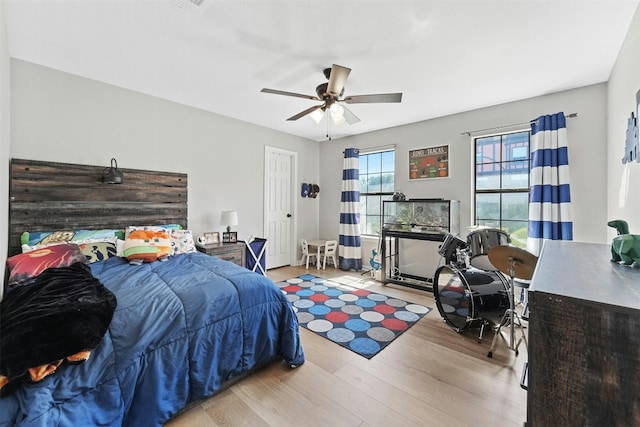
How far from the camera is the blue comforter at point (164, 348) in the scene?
3.61 feet

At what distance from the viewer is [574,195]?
2.80 meters

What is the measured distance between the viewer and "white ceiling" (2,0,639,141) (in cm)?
170

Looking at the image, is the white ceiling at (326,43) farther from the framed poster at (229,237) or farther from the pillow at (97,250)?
the framed poster at (229,237)

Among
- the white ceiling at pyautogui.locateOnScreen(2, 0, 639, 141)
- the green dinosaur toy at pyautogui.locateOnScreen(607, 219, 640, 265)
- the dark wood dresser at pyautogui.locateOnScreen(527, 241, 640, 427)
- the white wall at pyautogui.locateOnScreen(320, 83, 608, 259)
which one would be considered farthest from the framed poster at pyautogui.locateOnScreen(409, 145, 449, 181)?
the dark wood dresser at pyautogui.locateOnScreen(527, 241, 640, 427)

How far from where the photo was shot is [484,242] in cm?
238

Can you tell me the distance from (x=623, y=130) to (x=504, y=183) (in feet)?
4.48

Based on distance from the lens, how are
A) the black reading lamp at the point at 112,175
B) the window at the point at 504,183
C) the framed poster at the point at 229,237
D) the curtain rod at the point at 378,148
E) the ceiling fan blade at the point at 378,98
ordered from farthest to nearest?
the curtain rod at the point at 378,148
the framed poster at the point at 229,237
the window at the point at 504,183
the black reading lamp at the point at 112,175
the ceiling fan blade at the point at 378,98

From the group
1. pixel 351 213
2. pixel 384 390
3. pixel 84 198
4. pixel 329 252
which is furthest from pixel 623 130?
pixel 84 198

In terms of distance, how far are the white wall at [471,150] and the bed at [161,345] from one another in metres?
2.94

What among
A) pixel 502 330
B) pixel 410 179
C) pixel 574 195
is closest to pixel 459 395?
pixel 502 330

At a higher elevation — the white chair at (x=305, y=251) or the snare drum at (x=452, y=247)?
the snare drum at (x=452, y=247)

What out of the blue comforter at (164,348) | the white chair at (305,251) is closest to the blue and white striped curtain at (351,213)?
the white chair at (305,251)

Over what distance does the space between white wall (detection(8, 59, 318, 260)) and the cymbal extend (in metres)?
3.31

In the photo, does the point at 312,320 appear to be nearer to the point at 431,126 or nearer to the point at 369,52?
the point at 369,52
